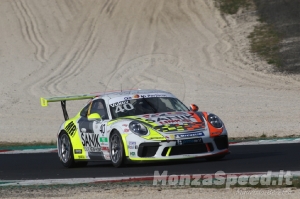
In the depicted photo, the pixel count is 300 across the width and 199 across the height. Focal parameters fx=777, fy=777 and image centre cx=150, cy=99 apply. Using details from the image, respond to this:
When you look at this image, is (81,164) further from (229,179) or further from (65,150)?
(229,179)

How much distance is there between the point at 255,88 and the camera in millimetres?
25734

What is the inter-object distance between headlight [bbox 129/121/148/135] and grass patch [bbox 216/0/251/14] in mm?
24252

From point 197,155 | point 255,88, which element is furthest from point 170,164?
point 255,88

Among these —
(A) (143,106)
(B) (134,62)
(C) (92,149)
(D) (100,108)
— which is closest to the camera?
(A) (143,106)

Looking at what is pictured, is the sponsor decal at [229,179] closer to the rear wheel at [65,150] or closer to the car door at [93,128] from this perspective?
the car door at [93,128]

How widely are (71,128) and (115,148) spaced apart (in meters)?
1.59

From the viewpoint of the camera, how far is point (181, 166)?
11.0 m

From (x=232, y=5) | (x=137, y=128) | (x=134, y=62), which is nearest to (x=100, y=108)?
(x=137, y=128)

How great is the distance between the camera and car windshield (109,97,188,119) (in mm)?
11977

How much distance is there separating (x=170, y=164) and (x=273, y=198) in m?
3.82

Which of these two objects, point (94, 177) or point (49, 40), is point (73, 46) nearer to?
point (49, 40)

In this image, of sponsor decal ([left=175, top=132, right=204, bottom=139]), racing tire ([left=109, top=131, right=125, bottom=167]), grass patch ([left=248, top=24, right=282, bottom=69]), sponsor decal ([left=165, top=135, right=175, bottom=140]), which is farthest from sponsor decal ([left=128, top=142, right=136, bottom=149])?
grass patch ([left=248, top=24, right=282, bottom=69])

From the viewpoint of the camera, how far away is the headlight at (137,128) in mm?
11102

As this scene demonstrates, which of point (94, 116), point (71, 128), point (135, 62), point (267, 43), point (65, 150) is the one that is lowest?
point (65, 150)
